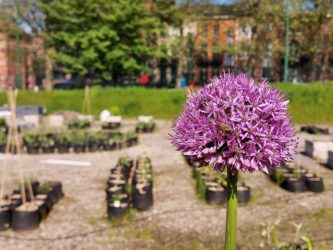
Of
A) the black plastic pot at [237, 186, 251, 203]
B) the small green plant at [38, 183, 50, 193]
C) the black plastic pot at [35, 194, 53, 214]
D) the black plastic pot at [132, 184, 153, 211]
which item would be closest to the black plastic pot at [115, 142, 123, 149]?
the small green plant at [38, 183, 50, 193]

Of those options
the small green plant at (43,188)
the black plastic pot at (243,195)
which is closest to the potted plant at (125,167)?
the small green plant at (43,188)

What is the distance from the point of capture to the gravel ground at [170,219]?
791 centimetres

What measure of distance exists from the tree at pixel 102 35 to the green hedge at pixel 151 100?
6.10 meters

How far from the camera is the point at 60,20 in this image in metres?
40.1

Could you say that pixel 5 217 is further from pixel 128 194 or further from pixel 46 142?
pixel 46 142

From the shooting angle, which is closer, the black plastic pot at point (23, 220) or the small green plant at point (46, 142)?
the black plastic pot at point (23, 220)

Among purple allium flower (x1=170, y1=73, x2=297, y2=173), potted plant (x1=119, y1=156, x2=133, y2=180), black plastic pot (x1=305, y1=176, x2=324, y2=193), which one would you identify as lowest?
black plastic pot (x1=305, y1=176, x2=324, y2=193)

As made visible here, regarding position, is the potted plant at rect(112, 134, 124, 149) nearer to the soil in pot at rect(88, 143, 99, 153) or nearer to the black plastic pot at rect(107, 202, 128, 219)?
the soil in pot at rect(88, 143, 99, 153)

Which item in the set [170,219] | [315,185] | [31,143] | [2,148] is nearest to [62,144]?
[31,143]

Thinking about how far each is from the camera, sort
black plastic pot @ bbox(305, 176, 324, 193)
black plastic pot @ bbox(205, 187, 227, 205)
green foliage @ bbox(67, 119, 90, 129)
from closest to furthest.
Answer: black plastic pot @ bbox(205, 187, 227, 205), black plastic pot @ bbox(305, 176, 324, 193), green foliage @ bbox(67, 119, 90, 129)

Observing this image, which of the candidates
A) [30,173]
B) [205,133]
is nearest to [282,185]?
[30,173]

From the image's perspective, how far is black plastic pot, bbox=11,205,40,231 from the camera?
27.8ft

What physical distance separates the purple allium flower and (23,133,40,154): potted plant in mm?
15981

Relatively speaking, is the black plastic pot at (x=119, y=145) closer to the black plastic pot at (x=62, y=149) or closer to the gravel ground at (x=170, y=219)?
the black plastic pot at (x=62, y=149)
